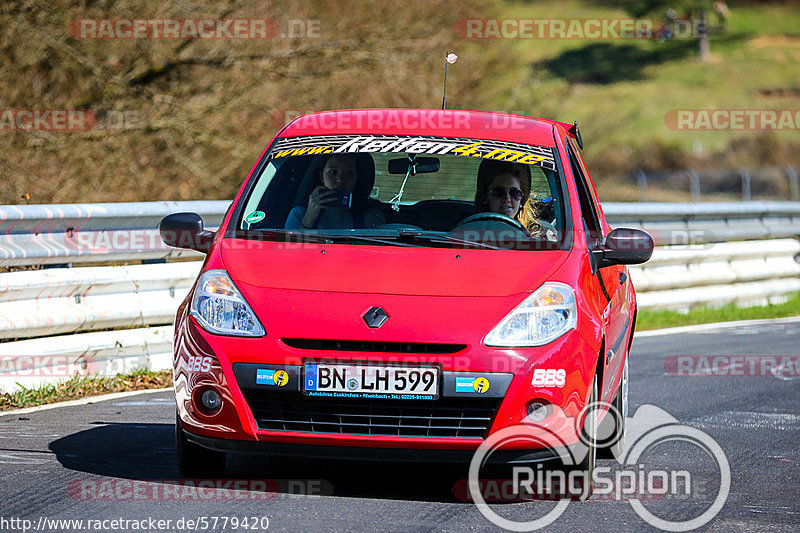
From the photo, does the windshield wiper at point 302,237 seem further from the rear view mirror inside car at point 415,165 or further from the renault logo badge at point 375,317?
the rear view mirror inside car at point 415,165

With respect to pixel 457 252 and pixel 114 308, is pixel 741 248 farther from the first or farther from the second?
pixel 457 252

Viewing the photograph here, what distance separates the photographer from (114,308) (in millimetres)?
7969

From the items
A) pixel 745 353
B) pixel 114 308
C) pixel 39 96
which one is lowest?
pixel 745 353

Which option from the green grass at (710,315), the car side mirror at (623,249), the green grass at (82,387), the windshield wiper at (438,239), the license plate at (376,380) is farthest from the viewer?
the green grass at (710,315)

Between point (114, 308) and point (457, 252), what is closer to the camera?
point (457, 252)

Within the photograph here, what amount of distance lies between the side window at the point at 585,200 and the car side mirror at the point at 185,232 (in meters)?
1.84

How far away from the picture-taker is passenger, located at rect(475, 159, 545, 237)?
20.0 ft

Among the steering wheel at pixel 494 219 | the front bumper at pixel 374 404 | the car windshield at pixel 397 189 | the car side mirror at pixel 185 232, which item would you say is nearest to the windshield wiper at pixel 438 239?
the car windshield at pixel 397 189

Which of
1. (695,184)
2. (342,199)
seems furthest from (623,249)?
(695,184)

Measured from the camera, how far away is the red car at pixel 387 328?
4887 millimetres

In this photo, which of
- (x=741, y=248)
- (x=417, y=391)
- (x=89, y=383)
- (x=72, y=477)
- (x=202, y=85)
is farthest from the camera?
(x=202, y=85)

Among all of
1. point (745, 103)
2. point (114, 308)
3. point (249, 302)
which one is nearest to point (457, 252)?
point (249, 302)

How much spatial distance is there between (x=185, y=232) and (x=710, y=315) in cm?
919

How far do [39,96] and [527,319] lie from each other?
11093 millimetres
